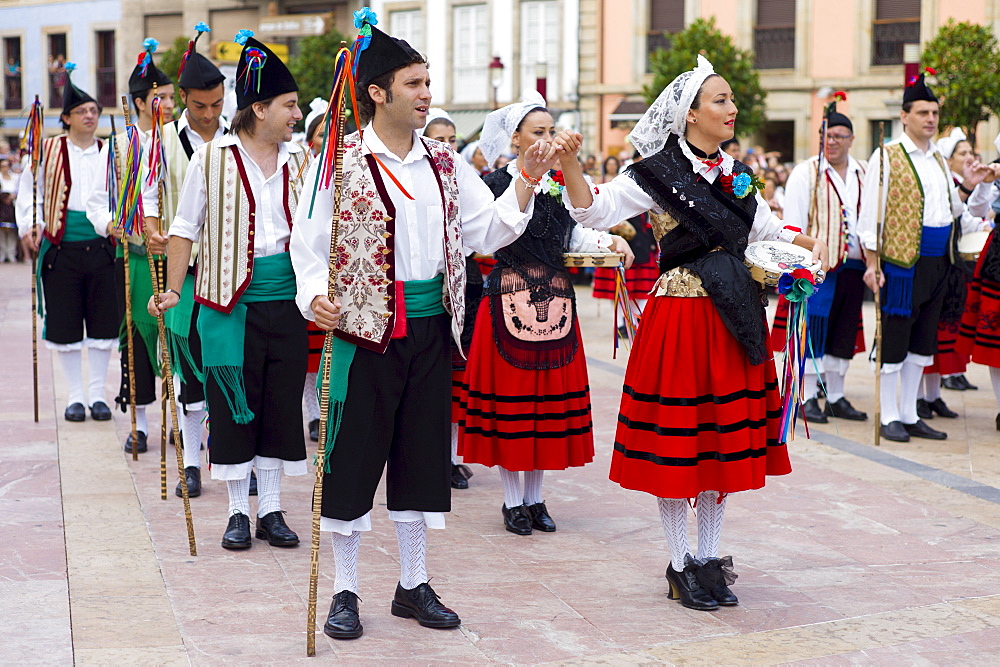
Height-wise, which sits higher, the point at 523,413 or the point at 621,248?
the point at 621,248

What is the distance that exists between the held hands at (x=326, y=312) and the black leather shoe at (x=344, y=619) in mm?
948

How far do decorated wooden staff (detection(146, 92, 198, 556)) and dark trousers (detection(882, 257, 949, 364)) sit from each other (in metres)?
4.45

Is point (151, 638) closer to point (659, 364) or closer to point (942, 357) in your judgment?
point (659, 364)

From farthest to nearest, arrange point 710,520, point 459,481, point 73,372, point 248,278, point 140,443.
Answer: point 73,372, point 140,443, point 459,481, point 248,278, point 710,520

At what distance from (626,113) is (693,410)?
24858 millimetres

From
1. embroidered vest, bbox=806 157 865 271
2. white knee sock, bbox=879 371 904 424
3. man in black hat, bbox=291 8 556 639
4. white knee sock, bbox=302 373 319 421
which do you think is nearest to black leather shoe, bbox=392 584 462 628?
man in black hat, bbox=291 8 556 639

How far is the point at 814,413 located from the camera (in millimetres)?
8367

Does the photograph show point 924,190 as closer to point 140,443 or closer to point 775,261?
point 775,261

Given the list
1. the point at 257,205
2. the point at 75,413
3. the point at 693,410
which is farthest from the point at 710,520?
the point at 75,413

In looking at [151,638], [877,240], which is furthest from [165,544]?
[877,240]

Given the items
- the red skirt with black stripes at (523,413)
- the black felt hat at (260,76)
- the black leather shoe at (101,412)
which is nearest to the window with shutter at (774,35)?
the black leather shoe at (101,412)

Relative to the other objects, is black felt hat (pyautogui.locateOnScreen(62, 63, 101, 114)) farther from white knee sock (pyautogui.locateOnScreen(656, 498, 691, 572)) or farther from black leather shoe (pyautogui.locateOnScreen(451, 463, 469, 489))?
white knee sock (pyautogui.locateOnScreen(656, 498, 691, 572))

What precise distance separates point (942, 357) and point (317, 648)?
18.4ft

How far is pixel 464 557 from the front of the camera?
5.16 m
